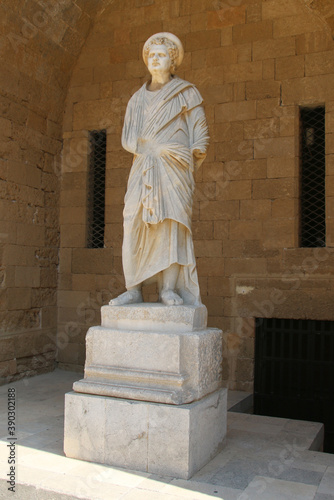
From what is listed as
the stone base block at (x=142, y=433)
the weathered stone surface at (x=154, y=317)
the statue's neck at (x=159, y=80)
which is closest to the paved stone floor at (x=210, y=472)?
the stone base block at (x=142, y=433)

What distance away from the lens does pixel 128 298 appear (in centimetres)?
386

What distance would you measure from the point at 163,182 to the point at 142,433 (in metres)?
1.74

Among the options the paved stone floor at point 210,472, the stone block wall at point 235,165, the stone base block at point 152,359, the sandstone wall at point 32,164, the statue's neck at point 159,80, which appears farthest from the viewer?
the sandstone wall at point 32,164

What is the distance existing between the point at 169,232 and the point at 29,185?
3626 mm

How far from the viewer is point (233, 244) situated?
6.40 m

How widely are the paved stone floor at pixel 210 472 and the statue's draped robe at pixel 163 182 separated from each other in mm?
1212

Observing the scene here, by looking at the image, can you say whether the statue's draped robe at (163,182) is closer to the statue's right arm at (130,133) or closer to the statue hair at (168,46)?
the statue's right arm at (130,133)

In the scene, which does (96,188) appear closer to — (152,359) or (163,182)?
(163,182)

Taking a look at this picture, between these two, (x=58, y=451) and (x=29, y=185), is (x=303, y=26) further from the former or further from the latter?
(x=58, y=451)

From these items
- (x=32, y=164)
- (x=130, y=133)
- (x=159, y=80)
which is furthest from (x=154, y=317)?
(x=32, y=164)

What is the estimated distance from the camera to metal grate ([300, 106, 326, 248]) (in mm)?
6234

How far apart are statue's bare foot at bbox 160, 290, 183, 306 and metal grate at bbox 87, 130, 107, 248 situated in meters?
3.68

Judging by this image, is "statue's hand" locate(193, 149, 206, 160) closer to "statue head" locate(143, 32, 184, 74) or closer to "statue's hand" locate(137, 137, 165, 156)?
"statue's hand" locate(137, 137, 165, 156)

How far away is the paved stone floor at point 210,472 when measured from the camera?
3.03m
